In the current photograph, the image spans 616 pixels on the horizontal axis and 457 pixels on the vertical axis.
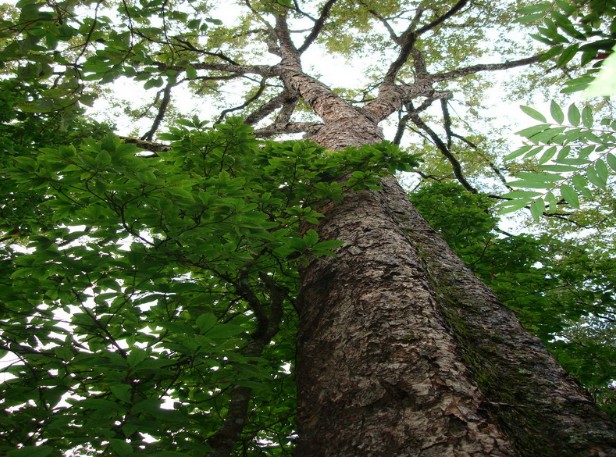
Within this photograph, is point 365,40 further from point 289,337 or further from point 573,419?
point 573,419

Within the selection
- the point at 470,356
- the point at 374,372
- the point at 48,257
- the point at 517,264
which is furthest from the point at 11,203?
the point at 517,264

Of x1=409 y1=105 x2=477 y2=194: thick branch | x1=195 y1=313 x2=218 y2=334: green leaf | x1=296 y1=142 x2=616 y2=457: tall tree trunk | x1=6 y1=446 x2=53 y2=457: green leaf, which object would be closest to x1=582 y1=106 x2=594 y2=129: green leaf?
x1=296 y1=142 x2=616 y2=457: tall tree trunk

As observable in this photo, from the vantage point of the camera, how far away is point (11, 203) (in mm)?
3857

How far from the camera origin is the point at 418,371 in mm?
1526

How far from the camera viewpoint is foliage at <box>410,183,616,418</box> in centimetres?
395

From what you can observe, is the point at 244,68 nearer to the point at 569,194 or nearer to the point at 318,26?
the point at 318,26

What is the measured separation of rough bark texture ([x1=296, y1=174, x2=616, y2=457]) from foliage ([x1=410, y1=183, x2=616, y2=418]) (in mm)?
1894

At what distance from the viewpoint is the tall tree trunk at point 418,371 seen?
4.38 feet

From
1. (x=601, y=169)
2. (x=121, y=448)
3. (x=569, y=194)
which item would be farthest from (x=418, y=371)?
(x=121, y=448)

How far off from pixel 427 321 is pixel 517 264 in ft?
12.7

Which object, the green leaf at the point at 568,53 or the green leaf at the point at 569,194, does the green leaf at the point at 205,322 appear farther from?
the green leaf at the point at 568,53

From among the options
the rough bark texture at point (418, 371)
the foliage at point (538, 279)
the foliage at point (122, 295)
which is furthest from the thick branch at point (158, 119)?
the rough bark texture at point (418, 371)

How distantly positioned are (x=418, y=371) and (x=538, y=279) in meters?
3.57

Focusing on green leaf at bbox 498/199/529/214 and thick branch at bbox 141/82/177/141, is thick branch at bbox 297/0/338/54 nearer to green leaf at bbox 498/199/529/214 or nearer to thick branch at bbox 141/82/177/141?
thick branch at bbox 141/82/177/141
